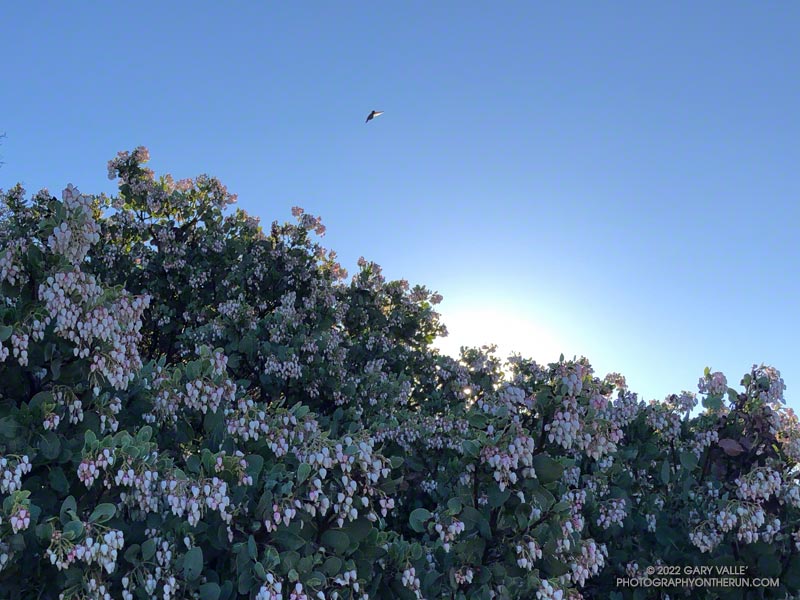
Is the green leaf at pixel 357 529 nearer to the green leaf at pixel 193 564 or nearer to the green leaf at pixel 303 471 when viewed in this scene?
the green leaf at pixel 303 471

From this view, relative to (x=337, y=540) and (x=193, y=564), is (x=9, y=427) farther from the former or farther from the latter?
(x=337, y=540)

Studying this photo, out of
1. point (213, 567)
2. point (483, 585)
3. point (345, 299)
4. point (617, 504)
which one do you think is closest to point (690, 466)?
point (617, 504)

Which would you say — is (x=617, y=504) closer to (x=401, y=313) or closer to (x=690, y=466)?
(x=690, y=466)

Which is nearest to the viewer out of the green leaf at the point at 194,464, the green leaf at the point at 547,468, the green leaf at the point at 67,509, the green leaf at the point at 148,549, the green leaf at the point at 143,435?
the green leaf at the point at 67,509

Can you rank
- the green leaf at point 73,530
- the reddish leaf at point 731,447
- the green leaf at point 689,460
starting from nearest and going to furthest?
1. the green leaf at point 73,530
2. the reddish leaf at point 731,447
3. the green leaf at point 689,460

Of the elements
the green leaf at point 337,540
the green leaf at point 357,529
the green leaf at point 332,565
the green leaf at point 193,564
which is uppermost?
the green leaf at point 357,529

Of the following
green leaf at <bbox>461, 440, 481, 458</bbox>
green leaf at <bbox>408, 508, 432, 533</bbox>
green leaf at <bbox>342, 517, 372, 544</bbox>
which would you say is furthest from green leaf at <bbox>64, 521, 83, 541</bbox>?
green leaf at <bbox>461, 440, 481, 458</bbox>

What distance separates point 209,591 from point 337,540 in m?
1.06

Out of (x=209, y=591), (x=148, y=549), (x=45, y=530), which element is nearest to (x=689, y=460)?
(x=209, y=591)

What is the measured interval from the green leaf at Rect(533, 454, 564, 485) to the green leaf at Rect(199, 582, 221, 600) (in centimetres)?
286

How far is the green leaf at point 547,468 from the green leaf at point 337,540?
1.80 metres

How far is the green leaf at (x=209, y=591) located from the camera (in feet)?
16.6

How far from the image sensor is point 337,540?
5.46 m

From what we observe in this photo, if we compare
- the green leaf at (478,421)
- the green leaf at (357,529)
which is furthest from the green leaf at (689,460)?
the green leaf at (357,529)
